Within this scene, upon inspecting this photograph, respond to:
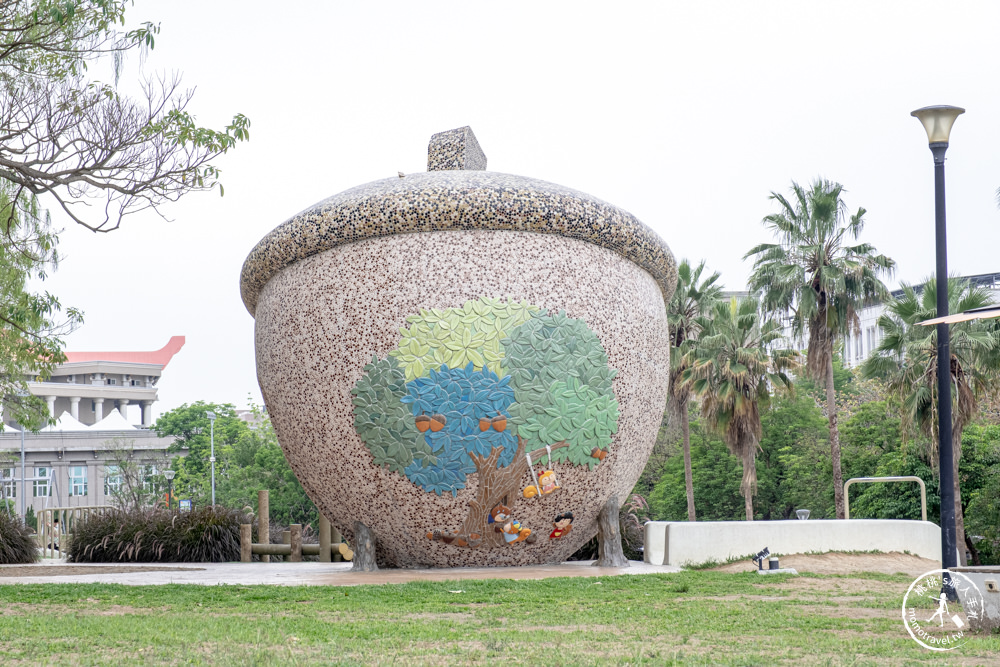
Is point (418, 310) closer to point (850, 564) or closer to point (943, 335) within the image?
point (943, 335)

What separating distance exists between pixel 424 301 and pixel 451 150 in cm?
305

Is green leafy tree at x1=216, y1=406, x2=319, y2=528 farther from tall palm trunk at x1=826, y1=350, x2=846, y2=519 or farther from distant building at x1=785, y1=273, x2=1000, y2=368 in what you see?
distant building at x1=785, y1=273, x2=1000, y2=368

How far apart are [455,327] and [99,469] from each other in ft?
221

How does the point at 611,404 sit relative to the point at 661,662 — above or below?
above

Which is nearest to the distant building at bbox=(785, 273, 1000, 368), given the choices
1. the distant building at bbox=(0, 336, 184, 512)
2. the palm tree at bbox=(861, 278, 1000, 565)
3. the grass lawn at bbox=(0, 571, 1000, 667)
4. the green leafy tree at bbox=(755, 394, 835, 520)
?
the green leafy tree at bbox=(755, 394, 835, 520)

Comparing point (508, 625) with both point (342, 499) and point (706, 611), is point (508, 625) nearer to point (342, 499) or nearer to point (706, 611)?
point (706, 611)

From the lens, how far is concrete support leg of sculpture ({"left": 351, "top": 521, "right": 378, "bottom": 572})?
10906 mm

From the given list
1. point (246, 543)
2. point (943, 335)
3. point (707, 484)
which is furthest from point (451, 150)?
point (707, 484)

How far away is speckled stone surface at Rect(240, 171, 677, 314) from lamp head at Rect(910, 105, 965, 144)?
128 inches

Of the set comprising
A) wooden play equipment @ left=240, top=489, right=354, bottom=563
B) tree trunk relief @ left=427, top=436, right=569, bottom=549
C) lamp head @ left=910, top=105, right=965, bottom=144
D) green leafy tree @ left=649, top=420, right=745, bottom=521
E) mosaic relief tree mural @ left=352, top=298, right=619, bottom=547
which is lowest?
green leafy tree @ left=649, top=420, right=745, bottom=521

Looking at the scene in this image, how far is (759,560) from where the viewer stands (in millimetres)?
10609

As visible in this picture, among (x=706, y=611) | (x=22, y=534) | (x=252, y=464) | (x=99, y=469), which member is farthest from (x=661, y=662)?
(x=99, y=469)

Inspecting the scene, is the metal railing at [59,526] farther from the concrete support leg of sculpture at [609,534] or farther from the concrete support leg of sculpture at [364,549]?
the concrete support leg of sculpture at [609,534]

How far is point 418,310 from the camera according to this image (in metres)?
10.3
